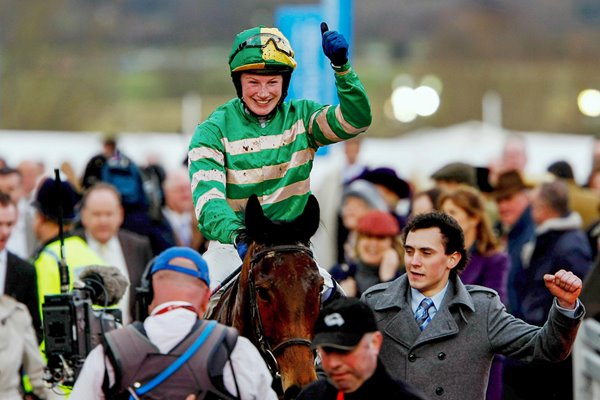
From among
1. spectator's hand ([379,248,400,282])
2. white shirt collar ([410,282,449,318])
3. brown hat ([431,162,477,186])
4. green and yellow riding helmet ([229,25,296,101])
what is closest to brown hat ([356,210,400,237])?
spectator's hand ([379,248,400,282])

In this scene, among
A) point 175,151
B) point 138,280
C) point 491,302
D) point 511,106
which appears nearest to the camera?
point 491,302

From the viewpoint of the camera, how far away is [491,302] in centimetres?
784

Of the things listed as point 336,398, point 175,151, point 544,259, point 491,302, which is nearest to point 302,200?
point 491,302

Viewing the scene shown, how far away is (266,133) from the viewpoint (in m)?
8.52

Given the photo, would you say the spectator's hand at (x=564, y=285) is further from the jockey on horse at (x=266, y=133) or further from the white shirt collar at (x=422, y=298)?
the jockey on horse at (x=266, y=133)

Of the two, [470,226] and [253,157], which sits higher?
[253,157]

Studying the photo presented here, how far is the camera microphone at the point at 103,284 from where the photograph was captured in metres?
9.61

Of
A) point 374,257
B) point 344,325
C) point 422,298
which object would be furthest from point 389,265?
point 344,325

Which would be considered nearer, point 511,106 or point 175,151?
point 175,151

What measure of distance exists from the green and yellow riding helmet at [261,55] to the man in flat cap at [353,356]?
2.50 m

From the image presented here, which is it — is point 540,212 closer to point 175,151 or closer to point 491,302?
point 491,302

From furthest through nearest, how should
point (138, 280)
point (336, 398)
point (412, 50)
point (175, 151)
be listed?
point (412, 50) < point (175, 151) < point (138, 280) < point (336, 398)

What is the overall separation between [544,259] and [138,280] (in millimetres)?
3446

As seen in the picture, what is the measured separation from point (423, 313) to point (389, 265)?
4.18m
